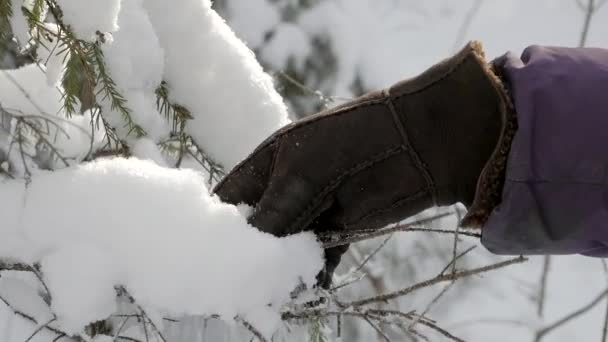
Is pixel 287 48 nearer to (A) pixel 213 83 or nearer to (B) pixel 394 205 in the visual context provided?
(A) pixel 213 83

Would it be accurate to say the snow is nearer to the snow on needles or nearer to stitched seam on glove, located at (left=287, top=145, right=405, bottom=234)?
the snow on needles

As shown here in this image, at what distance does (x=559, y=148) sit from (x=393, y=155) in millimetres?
342

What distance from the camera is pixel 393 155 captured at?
51.9 inches

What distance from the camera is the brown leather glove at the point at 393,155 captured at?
4.12 ft

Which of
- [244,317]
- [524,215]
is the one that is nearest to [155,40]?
[244,317]

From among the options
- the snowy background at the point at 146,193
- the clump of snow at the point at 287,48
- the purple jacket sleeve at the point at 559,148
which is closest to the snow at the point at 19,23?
the snowy background at the point at 146,193

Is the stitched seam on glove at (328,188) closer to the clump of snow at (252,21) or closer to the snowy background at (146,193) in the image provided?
the snowy background at (146,193)

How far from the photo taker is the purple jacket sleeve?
1154mm

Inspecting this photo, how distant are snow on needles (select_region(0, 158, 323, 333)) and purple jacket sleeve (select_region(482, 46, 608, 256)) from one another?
47 centimetres

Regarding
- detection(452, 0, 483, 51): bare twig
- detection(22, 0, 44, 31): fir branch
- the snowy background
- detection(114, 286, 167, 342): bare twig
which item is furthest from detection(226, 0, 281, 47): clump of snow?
detection(114, 286, 167, 342): bare twig

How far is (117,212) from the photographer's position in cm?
129

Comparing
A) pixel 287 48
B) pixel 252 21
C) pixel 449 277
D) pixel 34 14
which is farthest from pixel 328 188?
pixel 252 21

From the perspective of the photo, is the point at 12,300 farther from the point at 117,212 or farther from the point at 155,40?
the point at 155,40

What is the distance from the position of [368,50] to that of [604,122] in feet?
11.7
